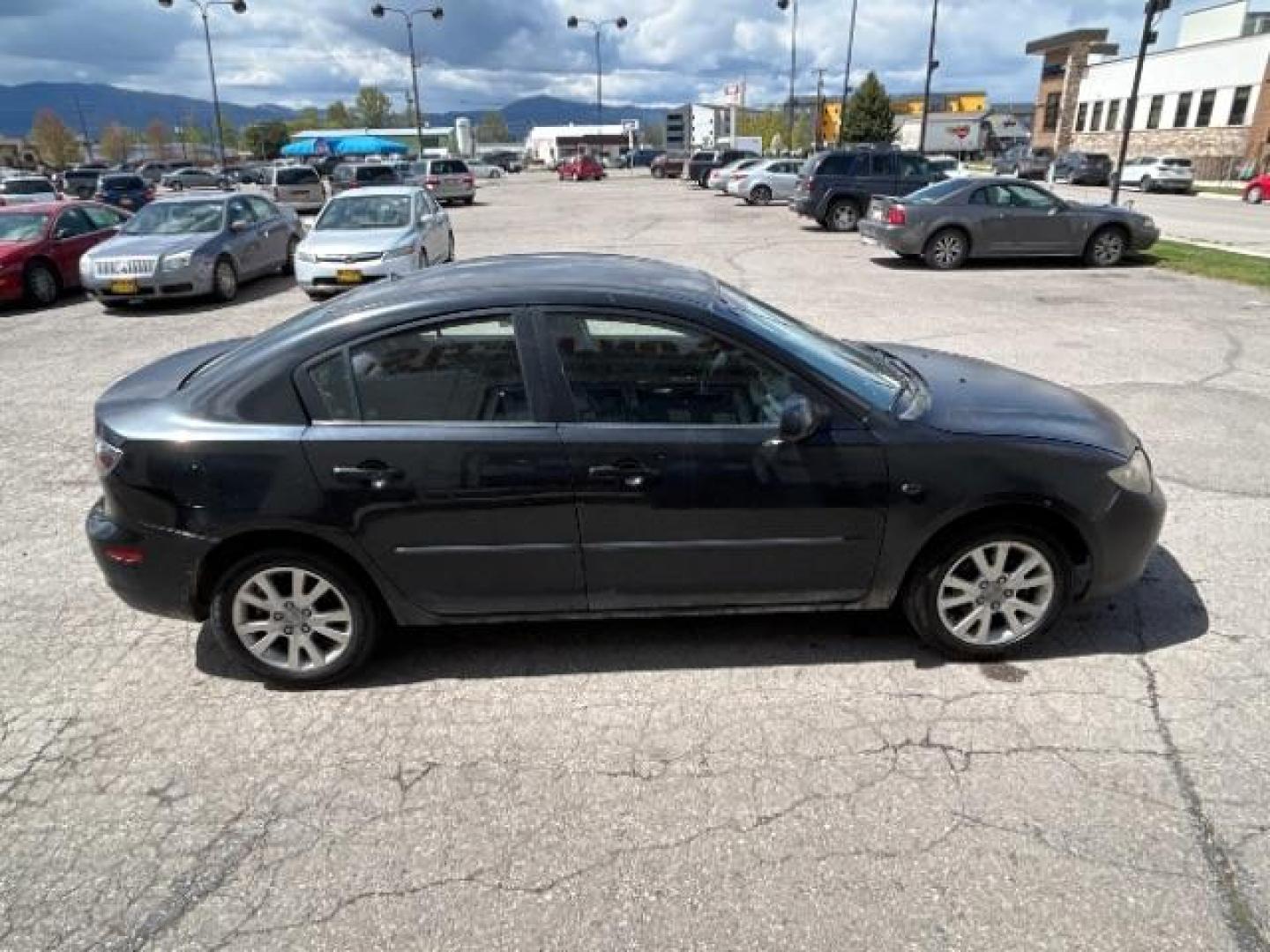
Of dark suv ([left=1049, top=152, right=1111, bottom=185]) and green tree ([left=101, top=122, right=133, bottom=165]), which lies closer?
dark suv ([left=1049, top=152, right=1111, bottom=185])

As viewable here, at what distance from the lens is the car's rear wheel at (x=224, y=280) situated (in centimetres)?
1116

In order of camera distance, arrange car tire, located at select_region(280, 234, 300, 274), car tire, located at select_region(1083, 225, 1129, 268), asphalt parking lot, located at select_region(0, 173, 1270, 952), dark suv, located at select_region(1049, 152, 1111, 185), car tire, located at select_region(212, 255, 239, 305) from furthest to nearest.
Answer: dark suv, located at select_region(1049, 152, 1111, 185) → car tire, located at select_region(280, 234, 300, 274) → car tire, located at select_region(1083, 225, 1129, 268) → car tire, located at select_region(212, 255, 239, 305) → asphalt parking lot, located at select_region(0, 173, 1270, 952)

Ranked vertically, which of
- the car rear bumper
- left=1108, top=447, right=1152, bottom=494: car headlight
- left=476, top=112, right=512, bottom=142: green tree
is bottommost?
the car rear bumper

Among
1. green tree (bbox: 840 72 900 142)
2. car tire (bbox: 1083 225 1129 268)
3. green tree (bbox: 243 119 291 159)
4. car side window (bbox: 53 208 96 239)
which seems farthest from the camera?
green tree (bbox: 243 119 291 159)

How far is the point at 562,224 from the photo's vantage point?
73.6ft

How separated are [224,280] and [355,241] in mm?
2349

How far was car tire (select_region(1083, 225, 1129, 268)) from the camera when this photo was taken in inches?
520

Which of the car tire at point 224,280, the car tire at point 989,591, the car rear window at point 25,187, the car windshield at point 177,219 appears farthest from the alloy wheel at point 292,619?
the car rear window at point 25,187

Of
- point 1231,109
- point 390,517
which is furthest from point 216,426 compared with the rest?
point 1231,109

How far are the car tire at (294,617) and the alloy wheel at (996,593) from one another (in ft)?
7.58

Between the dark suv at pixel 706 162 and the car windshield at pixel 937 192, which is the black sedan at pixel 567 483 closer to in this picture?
the car windshield at pixel 937 192

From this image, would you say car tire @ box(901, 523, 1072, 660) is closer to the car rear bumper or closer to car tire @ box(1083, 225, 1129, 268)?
the car rear bumper

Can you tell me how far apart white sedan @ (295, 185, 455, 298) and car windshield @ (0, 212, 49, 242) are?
4.27 m

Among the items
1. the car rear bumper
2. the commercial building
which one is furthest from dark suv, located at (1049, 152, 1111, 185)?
the car rear bumper
